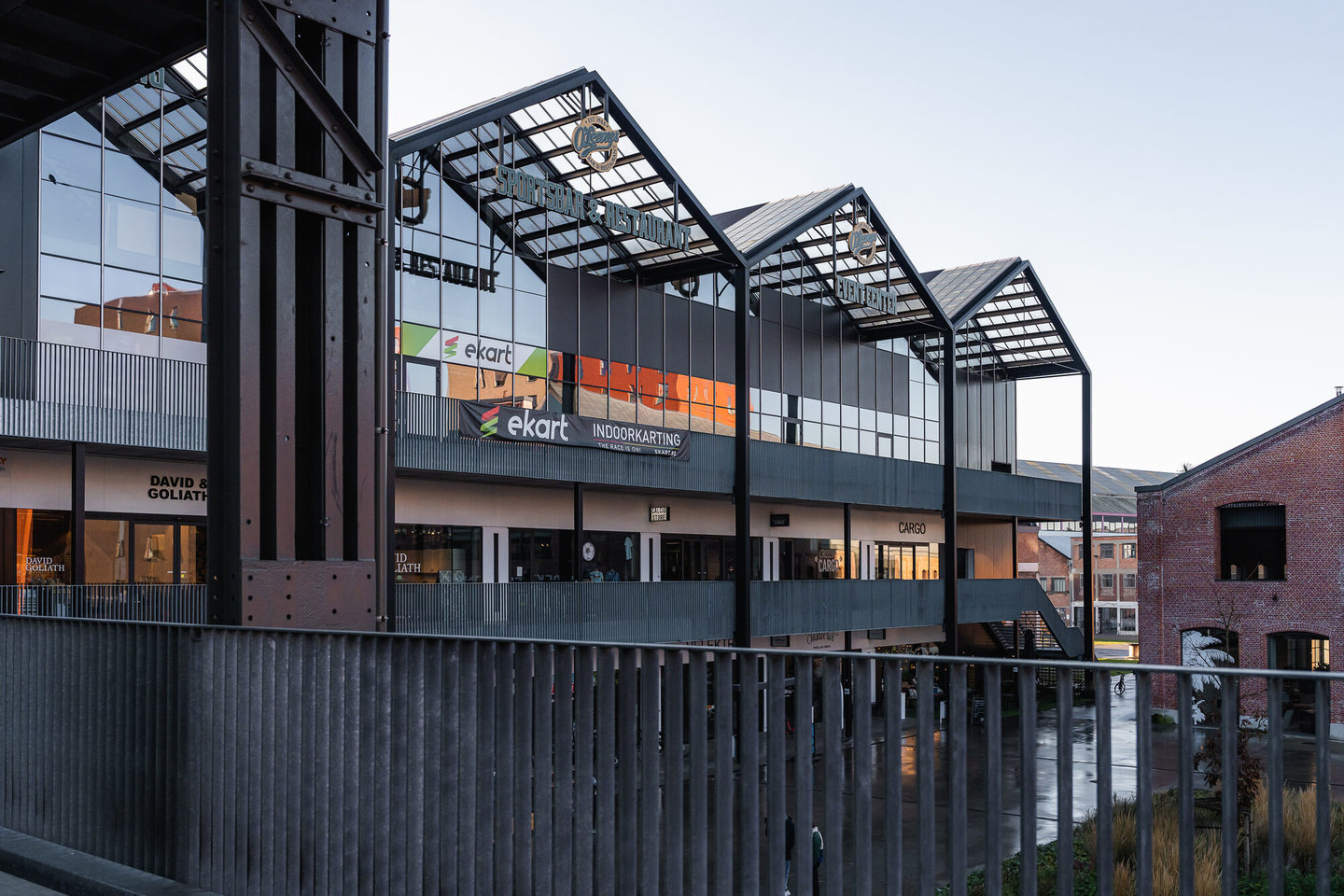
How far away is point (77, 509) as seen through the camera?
69.3ft

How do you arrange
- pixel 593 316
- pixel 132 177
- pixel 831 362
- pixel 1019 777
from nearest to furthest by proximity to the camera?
pixel 1019 777 < pixel 132 177 < pixel 593 316 < pixel 831 362

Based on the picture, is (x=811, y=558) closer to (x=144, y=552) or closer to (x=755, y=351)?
(x=755, y=351)

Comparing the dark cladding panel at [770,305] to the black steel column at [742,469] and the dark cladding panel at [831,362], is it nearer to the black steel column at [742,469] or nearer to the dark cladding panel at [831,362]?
the dark cladding panel at [831,362]

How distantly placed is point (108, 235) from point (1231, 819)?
25.1 metres

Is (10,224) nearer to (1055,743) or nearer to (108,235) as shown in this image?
(108,235)

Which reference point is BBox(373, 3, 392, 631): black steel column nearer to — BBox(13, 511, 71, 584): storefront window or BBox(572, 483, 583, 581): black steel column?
BBox(13, 511, 71, 584): storefront window

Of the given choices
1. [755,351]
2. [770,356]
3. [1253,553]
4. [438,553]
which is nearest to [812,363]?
[770,356]

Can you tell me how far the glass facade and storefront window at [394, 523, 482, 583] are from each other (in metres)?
6.68

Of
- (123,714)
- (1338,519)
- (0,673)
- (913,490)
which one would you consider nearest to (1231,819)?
(123,714)

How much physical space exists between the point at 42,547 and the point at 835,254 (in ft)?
82.6

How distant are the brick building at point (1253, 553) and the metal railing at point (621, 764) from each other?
38688 millimetres

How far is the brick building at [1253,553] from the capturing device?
4091 cm

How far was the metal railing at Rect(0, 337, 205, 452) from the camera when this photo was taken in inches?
803

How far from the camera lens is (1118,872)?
4.09 meters
